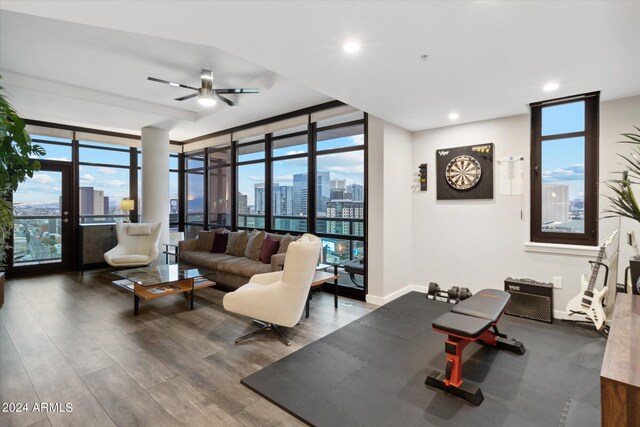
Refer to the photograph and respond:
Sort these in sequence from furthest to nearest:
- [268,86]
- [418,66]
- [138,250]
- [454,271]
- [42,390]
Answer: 1. [138,250]
2. [454,271]
3. [268,86]
4. [418,66]
5. [42,390]

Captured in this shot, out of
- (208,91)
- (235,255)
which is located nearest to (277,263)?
(235,255)

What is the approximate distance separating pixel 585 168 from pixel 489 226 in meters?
1.21

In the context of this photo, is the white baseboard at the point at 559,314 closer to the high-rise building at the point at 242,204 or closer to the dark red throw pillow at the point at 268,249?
the dark red throw pillow at the point at 268,249

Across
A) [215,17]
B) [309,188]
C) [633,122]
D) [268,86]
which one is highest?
[268,86]

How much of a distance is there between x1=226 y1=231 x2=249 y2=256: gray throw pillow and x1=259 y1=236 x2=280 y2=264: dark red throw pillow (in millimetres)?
657

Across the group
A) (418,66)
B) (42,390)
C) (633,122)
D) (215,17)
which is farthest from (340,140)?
(42,390)

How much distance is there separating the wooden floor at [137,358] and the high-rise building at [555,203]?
2544 millimetres

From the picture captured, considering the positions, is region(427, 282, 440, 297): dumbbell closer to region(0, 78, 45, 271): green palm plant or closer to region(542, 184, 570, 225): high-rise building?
region(542, 184, 570, 225): high-rise building

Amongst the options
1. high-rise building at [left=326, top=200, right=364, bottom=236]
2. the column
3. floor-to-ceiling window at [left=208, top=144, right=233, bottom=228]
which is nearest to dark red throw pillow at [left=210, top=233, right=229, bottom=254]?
floor-to-ceiling window at [left=208, top=144, right=233, bottom=228]

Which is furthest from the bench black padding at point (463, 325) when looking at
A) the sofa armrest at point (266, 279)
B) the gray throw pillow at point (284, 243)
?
the gray throw pillow at point (284, 243)

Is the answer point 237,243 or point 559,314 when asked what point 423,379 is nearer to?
point 559,314

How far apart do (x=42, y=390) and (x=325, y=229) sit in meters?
3.62

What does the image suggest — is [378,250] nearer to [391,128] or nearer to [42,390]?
[391,128]

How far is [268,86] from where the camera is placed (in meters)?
4.14
